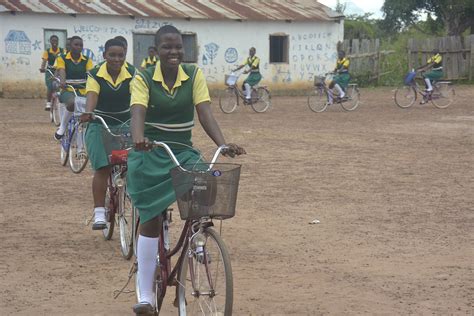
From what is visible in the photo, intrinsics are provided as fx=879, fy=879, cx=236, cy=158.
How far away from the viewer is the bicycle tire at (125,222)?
7.00 meters

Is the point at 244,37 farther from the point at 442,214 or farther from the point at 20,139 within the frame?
the point at 442,214

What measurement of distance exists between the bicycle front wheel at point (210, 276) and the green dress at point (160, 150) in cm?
40

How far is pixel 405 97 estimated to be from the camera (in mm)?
23672

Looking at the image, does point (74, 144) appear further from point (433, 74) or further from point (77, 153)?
point (433, 74)

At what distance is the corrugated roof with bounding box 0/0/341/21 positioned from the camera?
27.3 metres

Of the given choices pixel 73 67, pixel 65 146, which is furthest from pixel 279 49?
pixel 73 67

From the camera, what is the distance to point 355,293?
5961 mm

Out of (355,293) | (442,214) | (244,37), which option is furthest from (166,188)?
(244,37)

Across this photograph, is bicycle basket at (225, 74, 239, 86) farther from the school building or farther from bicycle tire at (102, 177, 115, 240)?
bicycle tire at (102, 177, 115, 240)

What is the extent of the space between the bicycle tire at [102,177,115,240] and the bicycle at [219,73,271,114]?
15.0 m

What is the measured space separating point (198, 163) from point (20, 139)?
37.7 feet

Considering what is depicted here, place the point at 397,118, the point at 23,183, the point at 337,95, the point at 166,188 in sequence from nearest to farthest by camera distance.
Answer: the point at 166,188 < the point at 23,183 < the point at 397,118 < the point at 337,95

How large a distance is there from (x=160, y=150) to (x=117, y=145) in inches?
77.4

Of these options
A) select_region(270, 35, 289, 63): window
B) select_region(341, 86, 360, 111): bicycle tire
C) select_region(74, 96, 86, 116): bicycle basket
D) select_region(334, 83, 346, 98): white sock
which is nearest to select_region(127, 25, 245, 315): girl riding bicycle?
select_region(74, 96, 86, 116): bicycle basket
